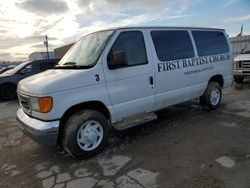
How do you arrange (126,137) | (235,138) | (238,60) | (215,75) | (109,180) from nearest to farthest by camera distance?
(109,180) → (235,138) → (126,137) → (215,75) → (238,60)

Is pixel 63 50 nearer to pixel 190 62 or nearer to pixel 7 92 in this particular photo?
pixel 7 92

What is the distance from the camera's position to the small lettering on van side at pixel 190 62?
16.6 feet

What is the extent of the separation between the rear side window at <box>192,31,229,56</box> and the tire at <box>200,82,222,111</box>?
871 millimetres

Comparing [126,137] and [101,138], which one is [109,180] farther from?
[126,137]

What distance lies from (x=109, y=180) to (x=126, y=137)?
1.64 meters

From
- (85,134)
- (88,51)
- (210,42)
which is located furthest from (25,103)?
(210,42)

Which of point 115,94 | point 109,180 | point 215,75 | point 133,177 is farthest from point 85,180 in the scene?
point 215,75

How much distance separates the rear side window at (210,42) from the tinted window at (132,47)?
1.83 meters

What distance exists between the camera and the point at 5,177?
3.80m

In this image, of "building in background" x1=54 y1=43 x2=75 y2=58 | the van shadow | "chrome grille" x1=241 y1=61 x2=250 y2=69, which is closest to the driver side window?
the van shadow

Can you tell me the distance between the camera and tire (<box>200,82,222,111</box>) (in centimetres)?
631

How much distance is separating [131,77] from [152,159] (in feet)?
4.96

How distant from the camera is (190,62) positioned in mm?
5656

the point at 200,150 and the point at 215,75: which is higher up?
the point at 215,75
